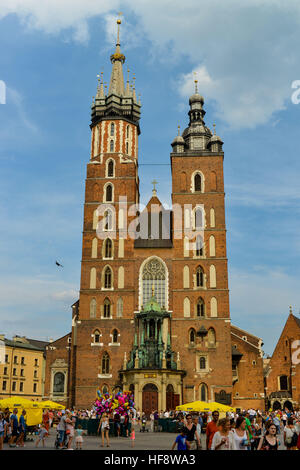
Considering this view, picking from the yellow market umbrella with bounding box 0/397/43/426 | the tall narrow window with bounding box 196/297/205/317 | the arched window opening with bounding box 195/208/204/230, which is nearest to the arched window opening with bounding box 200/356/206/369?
the tall narrow window with bounding box 196/297/205/317

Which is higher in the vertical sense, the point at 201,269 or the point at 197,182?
the point at 197,182

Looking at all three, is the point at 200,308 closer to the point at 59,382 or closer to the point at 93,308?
the point at 93,308

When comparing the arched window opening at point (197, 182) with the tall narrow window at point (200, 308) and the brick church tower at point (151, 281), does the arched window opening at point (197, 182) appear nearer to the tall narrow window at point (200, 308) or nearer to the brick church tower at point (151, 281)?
the brick church tower at point (151, 281)

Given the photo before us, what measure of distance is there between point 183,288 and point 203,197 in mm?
9951

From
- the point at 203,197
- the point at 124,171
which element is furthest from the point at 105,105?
the point at 203,197

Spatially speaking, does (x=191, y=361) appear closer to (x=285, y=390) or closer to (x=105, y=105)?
(x=285, y=390)

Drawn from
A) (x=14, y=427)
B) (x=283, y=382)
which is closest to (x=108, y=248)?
(x=283, y=382)

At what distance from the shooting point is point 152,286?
157ft

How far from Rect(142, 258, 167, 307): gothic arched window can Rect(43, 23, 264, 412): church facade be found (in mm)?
100

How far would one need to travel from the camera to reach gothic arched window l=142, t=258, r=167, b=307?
47.8m

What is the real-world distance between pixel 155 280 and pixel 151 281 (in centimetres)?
41
